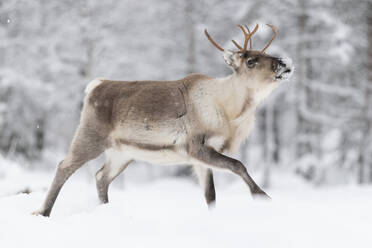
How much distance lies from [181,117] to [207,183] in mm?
754

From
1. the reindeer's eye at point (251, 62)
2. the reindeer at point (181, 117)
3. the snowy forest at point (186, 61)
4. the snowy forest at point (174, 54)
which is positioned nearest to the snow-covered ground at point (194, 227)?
the reindeer at point (181, 117)

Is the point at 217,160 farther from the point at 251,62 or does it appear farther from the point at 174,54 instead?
the point at 174,54

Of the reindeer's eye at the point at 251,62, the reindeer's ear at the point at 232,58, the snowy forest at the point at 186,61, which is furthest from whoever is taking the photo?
the snowy forest at the point at 186,61

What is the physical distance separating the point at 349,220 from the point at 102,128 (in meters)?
2.51

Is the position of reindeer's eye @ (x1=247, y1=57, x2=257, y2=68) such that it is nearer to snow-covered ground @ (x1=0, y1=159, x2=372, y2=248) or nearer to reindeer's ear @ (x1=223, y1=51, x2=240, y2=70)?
reindeer's ear @ (x1=223, y1=51, x2=240, y2=70)

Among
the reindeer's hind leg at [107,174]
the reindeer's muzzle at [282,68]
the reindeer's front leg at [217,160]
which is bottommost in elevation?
the reindeer's hind leg at [107,174]

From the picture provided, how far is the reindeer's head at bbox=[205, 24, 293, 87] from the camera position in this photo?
183 inches

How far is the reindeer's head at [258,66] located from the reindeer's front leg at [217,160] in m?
0.77

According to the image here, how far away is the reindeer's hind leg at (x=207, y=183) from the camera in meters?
4.99

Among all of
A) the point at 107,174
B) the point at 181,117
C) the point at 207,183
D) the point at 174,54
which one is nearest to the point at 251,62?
the point at 181,117

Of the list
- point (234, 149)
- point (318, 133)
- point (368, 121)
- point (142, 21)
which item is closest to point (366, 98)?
point (368, 121)

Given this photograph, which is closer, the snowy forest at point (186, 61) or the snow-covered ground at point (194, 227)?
the snow-covered ground at point (194, 227)

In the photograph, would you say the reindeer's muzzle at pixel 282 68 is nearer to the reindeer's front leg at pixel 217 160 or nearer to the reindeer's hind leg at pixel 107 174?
the reindeer's front leg at pixel 217 160

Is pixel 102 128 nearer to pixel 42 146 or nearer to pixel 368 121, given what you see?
pixel 368 121
